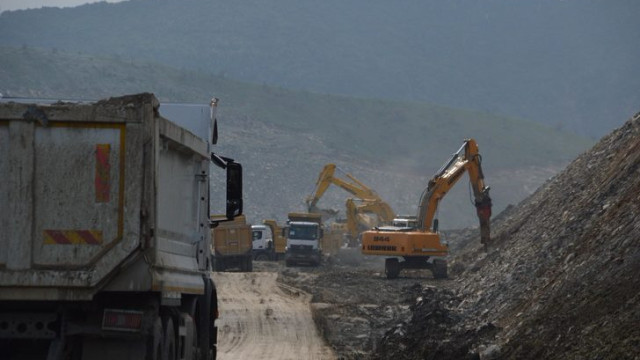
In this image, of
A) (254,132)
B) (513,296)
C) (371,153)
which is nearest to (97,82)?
(254,132)

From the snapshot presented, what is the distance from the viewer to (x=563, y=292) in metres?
16.3

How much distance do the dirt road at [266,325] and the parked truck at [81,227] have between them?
9854 mm

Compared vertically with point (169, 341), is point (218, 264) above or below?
above

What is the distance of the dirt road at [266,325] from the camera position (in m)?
20.2

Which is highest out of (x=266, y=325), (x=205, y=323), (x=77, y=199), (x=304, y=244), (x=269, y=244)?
(x=269, y=244)

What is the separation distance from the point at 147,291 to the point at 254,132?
129256 millimetres

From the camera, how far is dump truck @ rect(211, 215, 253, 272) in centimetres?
5291

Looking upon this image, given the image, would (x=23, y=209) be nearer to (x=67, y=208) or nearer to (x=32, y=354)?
(x=67, y=208)

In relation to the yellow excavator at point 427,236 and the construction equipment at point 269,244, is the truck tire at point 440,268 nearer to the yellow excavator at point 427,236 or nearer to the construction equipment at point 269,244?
the yellow excavator at point 427,236

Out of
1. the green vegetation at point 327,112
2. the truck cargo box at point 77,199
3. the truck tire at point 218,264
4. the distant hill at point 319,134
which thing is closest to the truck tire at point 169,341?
the truck cargo box at point 77,199

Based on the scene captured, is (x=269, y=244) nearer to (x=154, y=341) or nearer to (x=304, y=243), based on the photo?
(x=304, y=243)

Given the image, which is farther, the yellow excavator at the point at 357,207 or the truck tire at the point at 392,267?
the yellow excavator at the point at 357,207

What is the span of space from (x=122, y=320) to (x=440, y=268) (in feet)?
99.4

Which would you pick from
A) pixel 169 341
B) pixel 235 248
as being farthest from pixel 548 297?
pixel 235 248
